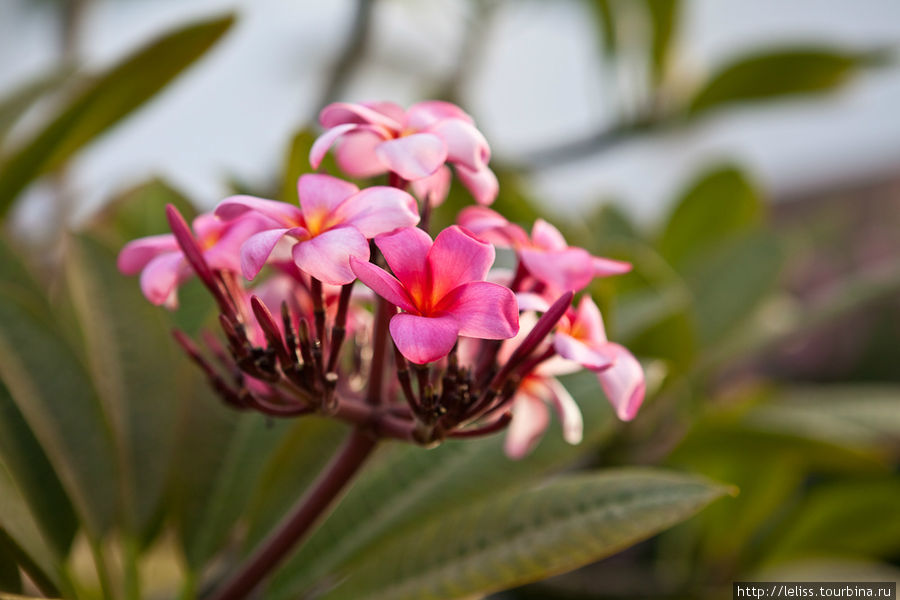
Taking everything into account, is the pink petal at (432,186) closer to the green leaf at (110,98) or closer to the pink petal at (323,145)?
the pink petal at (323,145)

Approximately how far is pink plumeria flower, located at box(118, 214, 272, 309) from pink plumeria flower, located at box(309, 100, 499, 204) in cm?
5

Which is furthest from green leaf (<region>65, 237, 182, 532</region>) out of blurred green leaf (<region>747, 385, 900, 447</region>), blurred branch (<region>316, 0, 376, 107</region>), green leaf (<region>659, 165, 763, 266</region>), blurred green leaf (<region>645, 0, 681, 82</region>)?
blurred green leaf (<region>645, 0, 681, 82</region>)

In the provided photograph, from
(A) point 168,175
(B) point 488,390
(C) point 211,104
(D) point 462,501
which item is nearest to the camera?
(B) point 488,390

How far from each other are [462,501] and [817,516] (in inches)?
28.1

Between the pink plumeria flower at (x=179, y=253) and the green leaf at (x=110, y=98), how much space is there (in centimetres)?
29

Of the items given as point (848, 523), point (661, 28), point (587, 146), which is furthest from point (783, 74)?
point (848, 523)

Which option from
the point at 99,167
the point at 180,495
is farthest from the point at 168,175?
the point at 99,167

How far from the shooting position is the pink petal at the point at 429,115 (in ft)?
1.08

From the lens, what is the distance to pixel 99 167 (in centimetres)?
251

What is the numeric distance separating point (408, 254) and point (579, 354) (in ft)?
0.29

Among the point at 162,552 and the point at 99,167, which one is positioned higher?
the point at 99,167

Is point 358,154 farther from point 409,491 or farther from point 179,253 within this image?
point 409,491

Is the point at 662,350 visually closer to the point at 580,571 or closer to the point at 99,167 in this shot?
the point at 580,571

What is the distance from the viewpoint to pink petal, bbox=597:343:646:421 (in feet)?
1.06
